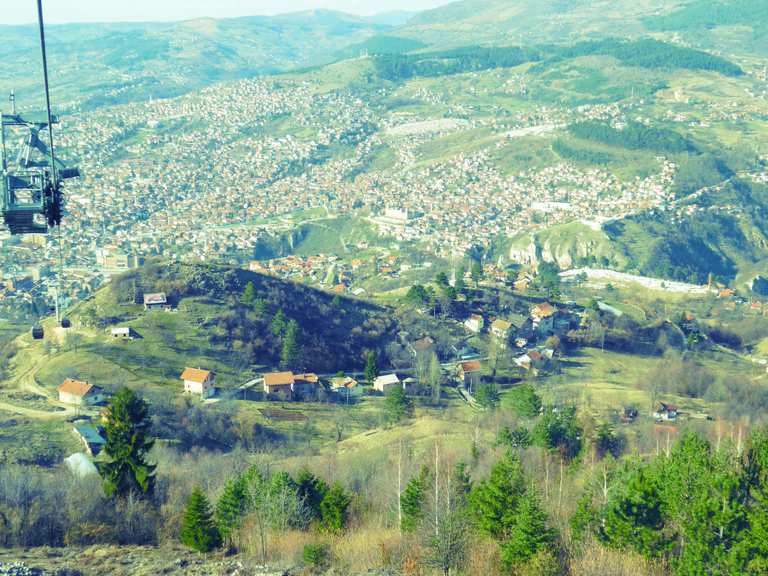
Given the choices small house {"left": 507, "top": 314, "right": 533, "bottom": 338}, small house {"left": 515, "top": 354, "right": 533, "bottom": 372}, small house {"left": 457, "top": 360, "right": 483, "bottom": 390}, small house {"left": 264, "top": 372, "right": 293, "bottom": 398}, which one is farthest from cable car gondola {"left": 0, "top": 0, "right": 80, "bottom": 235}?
small house {"left": 507, "top": 314, "right": 533, "bottom": 338}

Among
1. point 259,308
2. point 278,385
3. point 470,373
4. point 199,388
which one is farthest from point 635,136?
point 199,388

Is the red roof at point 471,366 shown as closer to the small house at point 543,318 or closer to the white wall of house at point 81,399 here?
the small house at point 543,318

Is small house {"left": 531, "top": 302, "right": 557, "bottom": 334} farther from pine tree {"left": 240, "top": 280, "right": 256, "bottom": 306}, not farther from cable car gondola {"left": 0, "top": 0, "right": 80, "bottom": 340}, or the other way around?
cable car gondola {"left": 0, "top": 0, "right": 80, "bottom": 340}

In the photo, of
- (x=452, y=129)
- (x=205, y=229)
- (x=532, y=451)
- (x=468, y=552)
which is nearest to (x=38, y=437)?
(x=532, y=451)

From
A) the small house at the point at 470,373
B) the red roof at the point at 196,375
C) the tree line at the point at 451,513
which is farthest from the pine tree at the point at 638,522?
the small house at the point at 470,373

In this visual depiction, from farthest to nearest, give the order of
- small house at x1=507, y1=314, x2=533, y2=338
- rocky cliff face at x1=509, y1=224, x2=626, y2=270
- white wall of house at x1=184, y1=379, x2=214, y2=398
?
rocky cliff face at x1=509, y1=224, x2=626, y2=270, small house at x1=507, y1=314, x2=533, y2=338, white wall of house at x1=184, y1=379, x2=214, y2=398

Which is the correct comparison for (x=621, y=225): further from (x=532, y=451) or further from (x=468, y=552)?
(x=468, y=552)

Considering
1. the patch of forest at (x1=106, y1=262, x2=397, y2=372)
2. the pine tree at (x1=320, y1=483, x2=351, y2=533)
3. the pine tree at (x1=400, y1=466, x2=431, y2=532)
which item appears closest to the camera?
the pine tree at (x1=400, y1=466, x2=431, y2=532)
